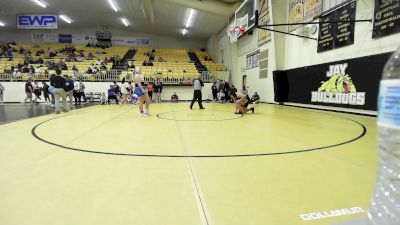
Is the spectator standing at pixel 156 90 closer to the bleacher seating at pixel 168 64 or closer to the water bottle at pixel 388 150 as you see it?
the bleacher seating at pixel 168 64

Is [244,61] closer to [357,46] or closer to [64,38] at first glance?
[357,46]

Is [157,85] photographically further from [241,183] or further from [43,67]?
[241,183]

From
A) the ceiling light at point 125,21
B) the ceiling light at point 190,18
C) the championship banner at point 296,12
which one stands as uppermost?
the ceiling light at point 125,21

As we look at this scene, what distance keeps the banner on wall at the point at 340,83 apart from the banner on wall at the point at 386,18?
674 millimetres

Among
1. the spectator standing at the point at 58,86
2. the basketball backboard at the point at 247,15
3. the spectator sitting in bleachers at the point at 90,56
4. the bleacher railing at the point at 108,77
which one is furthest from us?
the spectator sitting in bleachers at the point at 90,56

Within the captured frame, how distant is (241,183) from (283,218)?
2.07 ft

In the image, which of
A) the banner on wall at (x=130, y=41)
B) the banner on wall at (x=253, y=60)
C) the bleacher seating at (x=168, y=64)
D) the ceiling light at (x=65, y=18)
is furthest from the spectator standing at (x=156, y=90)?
the ceiling light at (x=65, y=18)

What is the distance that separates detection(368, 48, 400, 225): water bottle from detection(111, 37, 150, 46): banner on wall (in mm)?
30698

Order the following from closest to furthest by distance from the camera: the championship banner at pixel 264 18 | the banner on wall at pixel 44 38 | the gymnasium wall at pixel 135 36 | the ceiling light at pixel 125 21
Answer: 1. the championship banner at pixel 264 18
2. the ceiling light at pixel 125 21
3. the gymnasium wall at pixel 135 36
4. the banner on wall at pixel 44 38

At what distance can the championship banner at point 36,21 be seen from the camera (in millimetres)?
17000

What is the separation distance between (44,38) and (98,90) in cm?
1444

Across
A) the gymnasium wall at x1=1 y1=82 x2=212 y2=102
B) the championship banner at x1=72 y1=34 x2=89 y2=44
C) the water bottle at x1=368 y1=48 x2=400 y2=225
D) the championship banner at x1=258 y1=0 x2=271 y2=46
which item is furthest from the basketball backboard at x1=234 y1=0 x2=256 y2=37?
the championship banner at x1=72 y1=34 x2=89 y2=44

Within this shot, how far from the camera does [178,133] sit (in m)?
4.90

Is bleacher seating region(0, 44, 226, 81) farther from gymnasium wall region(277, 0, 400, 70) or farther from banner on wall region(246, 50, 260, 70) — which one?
gymnasium wall region(277, 0, 400, 70)
